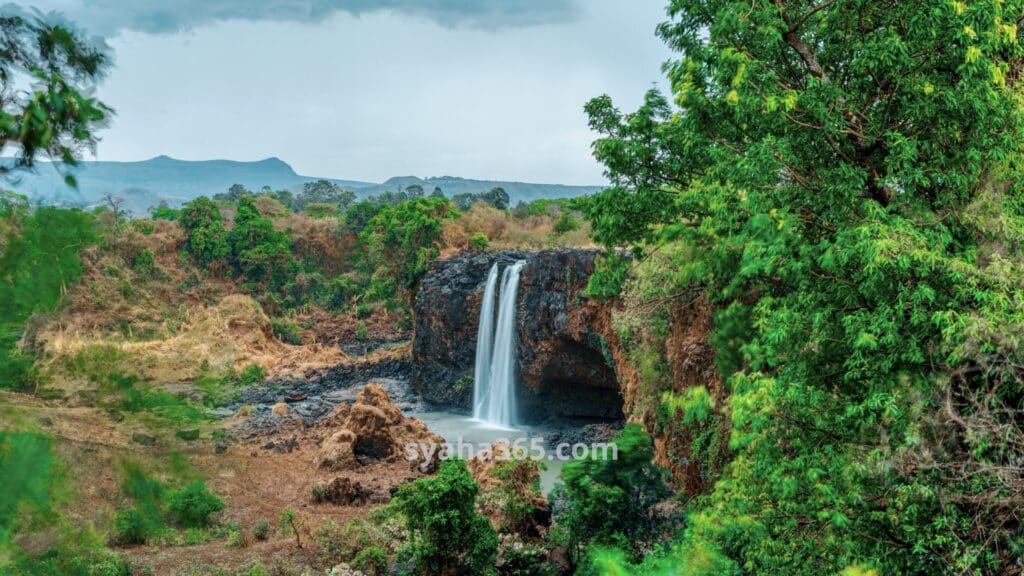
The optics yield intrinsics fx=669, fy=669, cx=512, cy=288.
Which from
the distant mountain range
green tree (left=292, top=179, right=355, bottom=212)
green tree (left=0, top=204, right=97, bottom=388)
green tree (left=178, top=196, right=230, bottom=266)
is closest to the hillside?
the distant mountain range

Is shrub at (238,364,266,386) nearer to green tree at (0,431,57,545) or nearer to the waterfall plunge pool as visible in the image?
the waterfall plunge pool

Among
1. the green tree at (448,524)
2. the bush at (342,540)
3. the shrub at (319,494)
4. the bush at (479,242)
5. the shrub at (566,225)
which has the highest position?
the shrub at (566,225)

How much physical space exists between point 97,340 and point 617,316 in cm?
820

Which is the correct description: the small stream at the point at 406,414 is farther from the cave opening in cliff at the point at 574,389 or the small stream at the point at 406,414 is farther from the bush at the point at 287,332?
the bush at the point at 287,332

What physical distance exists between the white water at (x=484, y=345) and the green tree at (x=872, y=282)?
15.8m

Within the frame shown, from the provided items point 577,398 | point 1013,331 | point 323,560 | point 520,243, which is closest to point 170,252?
point 520,243

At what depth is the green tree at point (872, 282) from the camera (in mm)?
4762

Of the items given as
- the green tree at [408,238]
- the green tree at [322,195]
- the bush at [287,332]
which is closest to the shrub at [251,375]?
the green tree at [408,238]

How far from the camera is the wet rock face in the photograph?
19438mm

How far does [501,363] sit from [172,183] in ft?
522

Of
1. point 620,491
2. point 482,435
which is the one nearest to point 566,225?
point 482,435

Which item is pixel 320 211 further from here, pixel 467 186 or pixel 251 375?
pixel 467 186

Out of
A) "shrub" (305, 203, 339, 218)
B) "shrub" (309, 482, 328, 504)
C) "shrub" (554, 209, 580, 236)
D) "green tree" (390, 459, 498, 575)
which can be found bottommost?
"shrub" (309, 482, 328, 504)

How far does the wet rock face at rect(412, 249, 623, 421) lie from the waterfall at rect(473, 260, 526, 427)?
0.36m
